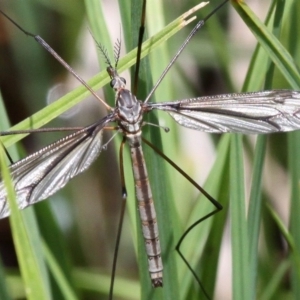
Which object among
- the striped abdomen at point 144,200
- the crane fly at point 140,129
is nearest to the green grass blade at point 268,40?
the crane fly at point 140,129

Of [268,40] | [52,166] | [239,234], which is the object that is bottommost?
[239,234]

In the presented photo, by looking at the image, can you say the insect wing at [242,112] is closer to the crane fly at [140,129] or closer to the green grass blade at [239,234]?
the crane fly at [140,129]

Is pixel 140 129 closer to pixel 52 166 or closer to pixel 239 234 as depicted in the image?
pixel 52 166

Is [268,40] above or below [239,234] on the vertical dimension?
above

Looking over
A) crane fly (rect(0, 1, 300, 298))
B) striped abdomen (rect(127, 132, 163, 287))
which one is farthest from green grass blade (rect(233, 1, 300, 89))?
striped abdomen (rect(127, 132, 163, 287))

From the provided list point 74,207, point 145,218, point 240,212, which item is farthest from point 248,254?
point 74,207

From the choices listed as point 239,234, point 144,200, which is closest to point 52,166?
point 144,200
